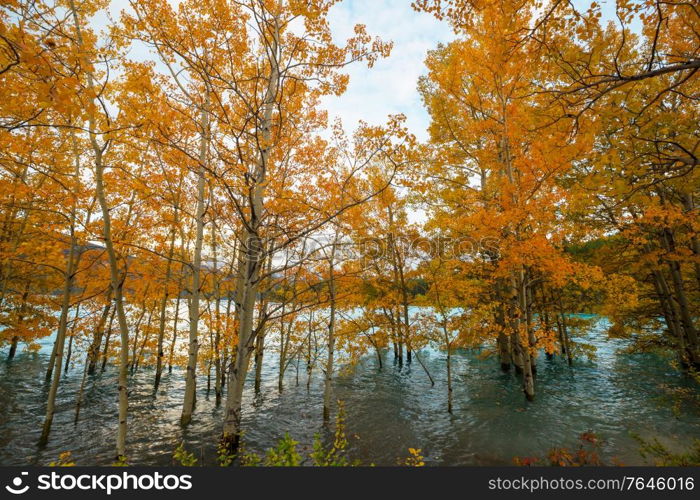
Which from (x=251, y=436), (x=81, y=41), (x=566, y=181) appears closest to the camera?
(x=81, y=41)

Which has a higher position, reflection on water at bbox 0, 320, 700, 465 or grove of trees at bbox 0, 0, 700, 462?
grove of trees at bbox 0, 0, 700, 462

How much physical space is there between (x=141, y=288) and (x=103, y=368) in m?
9.46

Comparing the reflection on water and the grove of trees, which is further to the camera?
the reflection on water

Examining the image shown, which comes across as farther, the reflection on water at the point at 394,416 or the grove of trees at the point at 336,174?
the reflection on water at the point at 394,416

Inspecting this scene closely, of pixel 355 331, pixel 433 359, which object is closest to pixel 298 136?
pixel 355 331

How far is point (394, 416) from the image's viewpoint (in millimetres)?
9953

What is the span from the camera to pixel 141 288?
1119cm

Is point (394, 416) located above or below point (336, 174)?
below

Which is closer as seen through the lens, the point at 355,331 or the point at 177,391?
the point at 177,391

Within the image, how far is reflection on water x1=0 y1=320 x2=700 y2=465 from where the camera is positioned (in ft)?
24.3

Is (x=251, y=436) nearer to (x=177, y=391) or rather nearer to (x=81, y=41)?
(x=177, y=391)

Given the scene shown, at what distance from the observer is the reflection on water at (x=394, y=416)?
740 centimetres

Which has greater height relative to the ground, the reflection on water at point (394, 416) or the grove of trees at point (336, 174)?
the grove of trees at point (336, 174)

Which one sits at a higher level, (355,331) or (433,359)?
(355,331)
